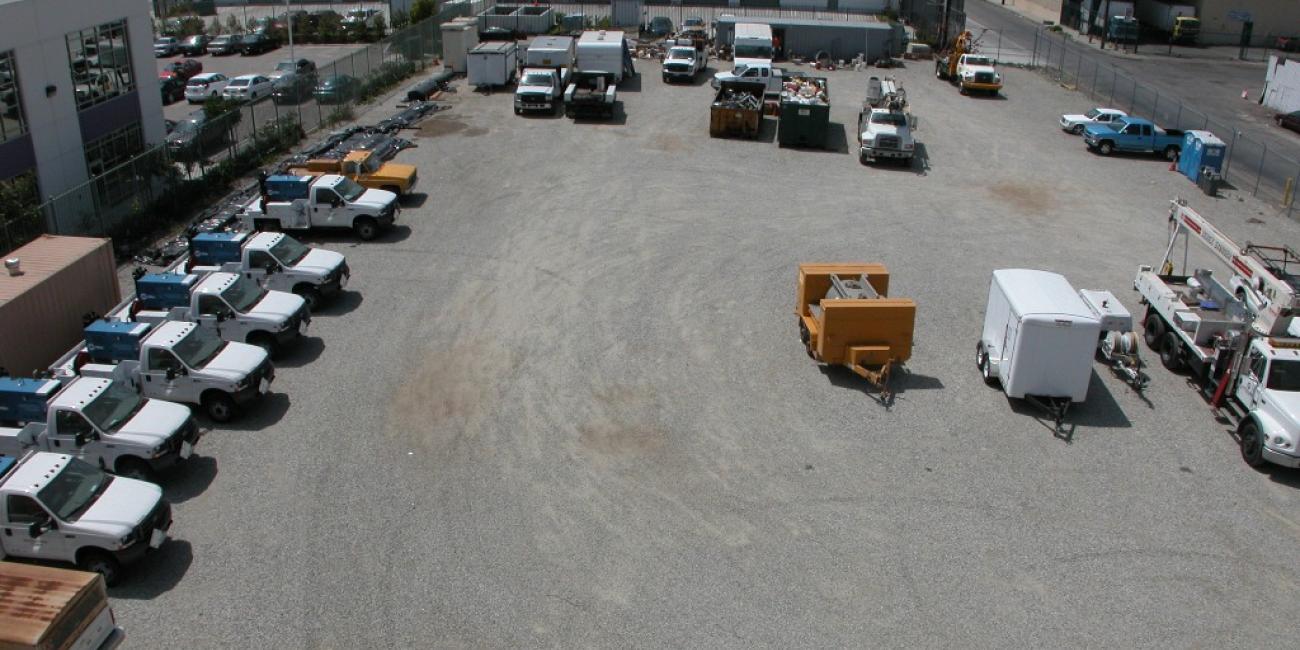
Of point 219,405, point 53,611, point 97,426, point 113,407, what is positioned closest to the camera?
point 53,611

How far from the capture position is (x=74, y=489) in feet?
48.1

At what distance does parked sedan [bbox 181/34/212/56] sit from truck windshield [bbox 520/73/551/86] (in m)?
28.6

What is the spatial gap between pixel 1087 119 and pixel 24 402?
37530mm

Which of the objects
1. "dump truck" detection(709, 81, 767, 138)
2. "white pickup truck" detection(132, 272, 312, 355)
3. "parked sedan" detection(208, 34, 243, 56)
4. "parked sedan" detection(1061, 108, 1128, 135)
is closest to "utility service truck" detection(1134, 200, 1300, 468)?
"parked sedan" detection(1061, 108, 1128, 135)

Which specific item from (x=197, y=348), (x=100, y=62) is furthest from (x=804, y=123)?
(x=197, y=348)

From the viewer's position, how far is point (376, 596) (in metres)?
14.2

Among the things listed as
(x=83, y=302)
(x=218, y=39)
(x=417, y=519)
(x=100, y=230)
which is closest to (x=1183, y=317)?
(x=417, y=519)

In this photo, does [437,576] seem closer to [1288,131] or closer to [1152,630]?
[1152,630]

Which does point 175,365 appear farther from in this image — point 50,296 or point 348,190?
point 348,190

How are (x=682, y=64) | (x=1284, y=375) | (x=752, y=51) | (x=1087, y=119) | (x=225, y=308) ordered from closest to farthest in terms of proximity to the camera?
1. (x=1284, y=375)
2. (x=225, y=308)
3. (x=1087, y=119)
4. (x=682, y=64)
5. (x=752, y=51)

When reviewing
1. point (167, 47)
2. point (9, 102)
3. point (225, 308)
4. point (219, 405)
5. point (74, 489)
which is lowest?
point (219, 405)

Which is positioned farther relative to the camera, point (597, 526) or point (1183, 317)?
point (1183, 317)

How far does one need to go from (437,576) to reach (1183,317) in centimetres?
1601

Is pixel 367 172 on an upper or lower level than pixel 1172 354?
upper
